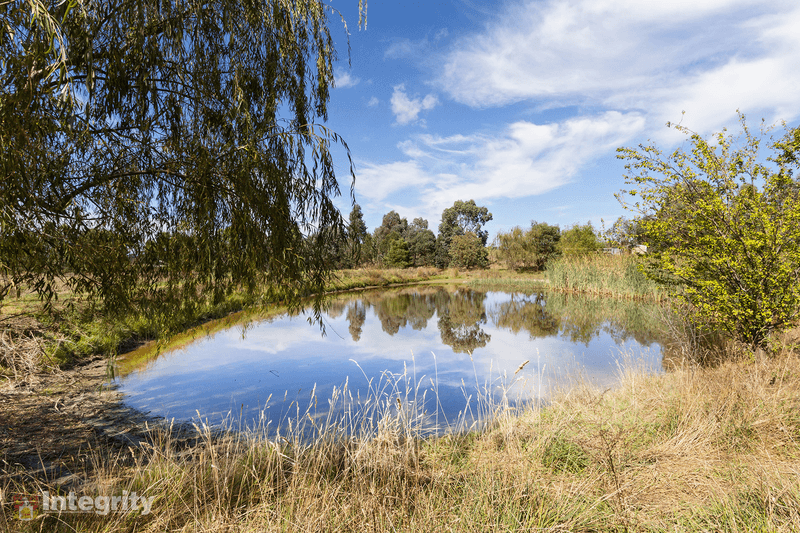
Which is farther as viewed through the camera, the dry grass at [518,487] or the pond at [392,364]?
the pond at [392,364]

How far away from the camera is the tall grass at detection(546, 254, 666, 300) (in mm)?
17562

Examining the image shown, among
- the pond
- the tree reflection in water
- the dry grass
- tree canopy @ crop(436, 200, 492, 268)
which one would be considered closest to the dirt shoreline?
the pond

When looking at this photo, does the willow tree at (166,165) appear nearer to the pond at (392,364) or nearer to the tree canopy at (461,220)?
the pond at (392,364)

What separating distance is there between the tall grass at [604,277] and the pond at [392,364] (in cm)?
198

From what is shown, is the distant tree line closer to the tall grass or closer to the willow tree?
the tall grass

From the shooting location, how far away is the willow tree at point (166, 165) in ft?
8.24

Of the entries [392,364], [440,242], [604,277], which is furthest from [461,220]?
[392,364]

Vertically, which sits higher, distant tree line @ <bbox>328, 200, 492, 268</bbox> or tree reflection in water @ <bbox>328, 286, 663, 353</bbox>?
distant tree line @ <bbox>328, 200, 492, 268</bbox>

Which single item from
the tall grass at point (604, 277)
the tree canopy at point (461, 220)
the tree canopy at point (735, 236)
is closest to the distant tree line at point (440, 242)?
the tree canopy at point (461, 220)

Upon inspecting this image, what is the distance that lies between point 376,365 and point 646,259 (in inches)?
211

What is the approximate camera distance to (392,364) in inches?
320

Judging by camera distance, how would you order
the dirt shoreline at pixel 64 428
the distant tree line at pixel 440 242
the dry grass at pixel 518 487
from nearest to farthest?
the dry grass at pixel 518 487 < the dirt shoreline at pixel 64 428 < the distant tree line at pixel 440 242

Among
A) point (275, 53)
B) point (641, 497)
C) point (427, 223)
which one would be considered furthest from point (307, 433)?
point (427, 223)

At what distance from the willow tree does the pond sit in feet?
3.16
